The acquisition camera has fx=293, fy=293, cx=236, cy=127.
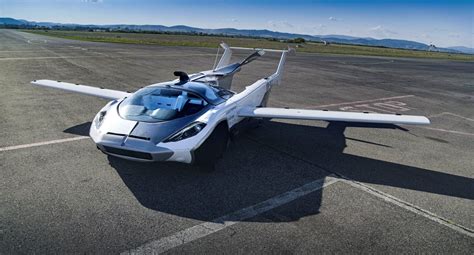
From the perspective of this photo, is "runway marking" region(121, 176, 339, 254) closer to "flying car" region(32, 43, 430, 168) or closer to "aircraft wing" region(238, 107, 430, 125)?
"flying car" region(32, 43, 430, 168)

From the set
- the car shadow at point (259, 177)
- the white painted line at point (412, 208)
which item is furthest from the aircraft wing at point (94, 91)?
the white painted line at point (412, 208)

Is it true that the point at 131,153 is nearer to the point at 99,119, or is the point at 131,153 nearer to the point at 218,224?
the point at 99,119

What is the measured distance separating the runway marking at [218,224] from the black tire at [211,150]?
1.19m

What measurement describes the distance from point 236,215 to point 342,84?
15604mm

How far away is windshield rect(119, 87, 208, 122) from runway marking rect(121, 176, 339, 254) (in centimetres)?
195

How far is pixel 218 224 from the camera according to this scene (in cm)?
385

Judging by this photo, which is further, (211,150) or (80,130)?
(80,130)

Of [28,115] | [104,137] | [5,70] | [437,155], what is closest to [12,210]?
[104,137]

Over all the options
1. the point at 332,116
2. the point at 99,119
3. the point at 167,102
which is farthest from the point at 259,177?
the point at 99,119

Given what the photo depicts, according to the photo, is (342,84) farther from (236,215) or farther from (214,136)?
(236,215)

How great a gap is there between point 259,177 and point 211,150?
98 centimetres

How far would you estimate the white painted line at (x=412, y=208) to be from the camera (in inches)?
161

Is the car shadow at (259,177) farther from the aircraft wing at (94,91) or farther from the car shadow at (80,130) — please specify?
the aircraft wing at (94,91)

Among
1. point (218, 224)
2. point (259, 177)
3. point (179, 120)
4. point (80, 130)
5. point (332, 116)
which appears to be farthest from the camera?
point (80, 130)
